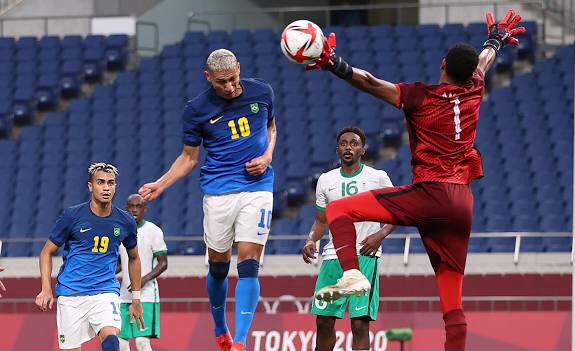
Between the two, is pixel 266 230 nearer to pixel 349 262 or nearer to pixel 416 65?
pixel 349 262

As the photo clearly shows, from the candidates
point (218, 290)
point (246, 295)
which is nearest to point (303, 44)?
point (246, 295)

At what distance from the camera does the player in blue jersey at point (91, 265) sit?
11.6 meters

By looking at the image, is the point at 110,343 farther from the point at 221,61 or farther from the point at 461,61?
the point at 461,61

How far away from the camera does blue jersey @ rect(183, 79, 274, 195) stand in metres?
10.8

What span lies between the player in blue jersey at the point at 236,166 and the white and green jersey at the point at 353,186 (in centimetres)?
125

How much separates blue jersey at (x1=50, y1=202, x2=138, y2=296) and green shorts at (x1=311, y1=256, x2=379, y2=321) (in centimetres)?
179

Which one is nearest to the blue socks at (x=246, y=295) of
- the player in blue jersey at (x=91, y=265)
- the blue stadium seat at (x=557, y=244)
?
the player in blue jersey at (x=91, y=265)

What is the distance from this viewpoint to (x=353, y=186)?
12031mm

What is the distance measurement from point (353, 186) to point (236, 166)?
1.58 m

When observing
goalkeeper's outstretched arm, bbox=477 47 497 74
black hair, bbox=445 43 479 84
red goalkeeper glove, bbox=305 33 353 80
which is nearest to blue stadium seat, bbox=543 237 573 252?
goalkeeper's outstretched arm, bbox=477 47 497 74

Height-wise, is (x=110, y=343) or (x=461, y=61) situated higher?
(x=461, y=61)

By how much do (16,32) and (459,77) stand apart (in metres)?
20.6

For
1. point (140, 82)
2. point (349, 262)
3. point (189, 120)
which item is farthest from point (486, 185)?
point (349, 262)

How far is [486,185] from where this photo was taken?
72.1 ft
